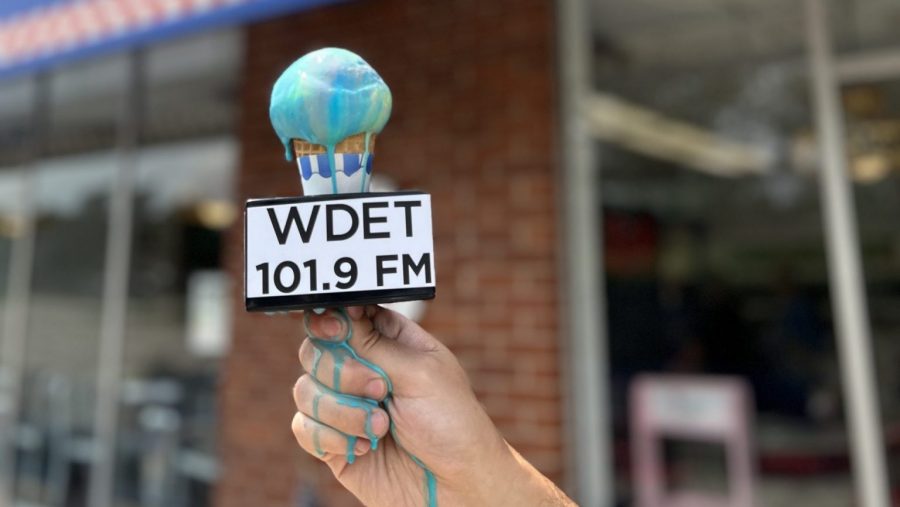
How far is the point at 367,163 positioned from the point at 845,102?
2.62m

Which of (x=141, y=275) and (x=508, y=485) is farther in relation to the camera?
(x=141, y=275)

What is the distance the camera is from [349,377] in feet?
3.08

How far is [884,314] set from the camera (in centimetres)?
292

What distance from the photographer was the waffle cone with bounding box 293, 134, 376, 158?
95 cm

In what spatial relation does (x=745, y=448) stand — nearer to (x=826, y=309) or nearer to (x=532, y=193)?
(x=826, y=309)

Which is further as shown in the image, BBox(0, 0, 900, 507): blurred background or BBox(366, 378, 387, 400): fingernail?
BBox(0, 0, 900, 507): blurred background

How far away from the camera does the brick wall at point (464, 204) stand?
9.84ft

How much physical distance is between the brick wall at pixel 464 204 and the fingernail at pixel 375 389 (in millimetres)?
2074

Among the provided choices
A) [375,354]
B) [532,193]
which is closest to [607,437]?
[532,193]

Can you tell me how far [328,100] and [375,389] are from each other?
39 cm

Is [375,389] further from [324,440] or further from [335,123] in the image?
[335,123]

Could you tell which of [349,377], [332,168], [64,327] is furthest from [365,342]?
[64,327]

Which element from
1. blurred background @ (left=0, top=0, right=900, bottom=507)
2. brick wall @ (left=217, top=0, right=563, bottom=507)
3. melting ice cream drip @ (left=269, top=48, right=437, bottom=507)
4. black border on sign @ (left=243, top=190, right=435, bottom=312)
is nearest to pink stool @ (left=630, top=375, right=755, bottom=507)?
blurred background @ (left=0, top=0, right=900, bottom=507)

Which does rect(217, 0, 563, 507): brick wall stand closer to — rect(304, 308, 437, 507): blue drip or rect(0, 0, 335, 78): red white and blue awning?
rect(0, 0, 335, 78): red white and blue awning
